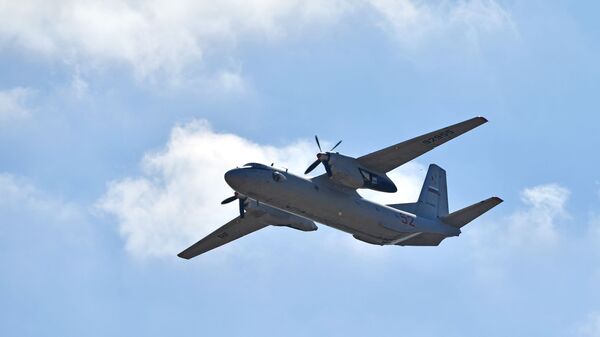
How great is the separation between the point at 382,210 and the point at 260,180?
7.95m

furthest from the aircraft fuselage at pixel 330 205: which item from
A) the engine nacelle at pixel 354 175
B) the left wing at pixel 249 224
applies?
the left wing at pixel 249 224

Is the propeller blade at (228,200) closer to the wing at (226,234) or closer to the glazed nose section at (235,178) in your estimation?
the wing at (226,234)

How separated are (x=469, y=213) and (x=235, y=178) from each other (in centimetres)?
1453

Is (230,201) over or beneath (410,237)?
over

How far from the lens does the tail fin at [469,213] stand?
5850 cm

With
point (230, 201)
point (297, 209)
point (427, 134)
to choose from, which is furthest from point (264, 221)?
point (427, 134)

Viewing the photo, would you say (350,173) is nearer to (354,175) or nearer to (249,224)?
(354,175)

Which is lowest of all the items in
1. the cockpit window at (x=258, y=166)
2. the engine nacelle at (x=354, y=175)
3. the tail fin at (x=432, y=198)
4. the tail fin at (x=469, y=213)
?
the tail fin at (x=469, y=213)

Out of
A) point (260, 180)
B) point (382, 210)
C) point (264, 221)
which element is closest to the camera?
point (260, 180)

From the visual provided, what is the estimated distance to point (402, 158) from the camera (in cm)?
5684

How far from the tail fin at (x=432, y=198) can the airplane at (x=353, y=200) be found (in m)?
0.09

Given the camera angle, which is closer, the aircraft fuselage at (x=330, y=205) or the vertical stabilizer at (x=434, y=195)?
the aircraft fuselage at (x=330, y=205)

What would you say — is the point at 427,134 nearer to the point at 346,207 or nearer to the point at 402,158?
the point at 402,158

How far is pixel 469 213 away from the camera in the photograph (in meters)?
59.9
